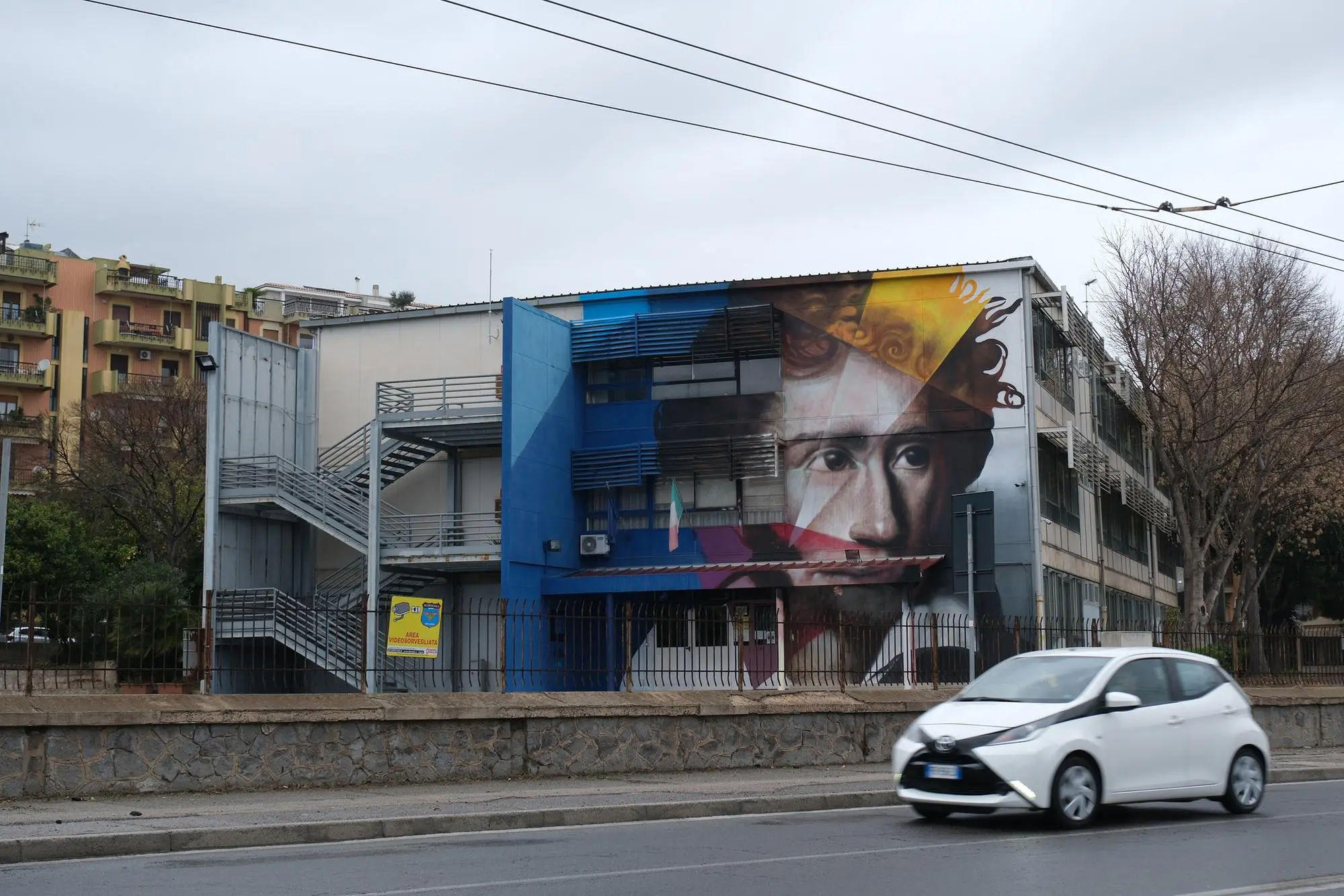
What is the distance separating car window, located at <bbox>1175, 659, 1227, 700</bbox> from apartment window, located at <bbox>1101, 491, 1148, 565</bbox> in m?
30.3

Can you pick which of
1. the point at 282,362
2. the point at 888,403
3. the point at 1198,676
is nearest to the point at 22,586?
the point at 282,362

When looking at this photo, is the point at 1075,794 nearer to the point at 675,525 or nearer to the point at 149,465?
the point at 675,525

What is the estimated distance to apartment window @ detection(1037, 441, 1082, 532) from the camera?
35812 millimetres

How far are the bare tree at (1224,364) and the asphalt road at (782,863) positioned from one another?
78.0 feet

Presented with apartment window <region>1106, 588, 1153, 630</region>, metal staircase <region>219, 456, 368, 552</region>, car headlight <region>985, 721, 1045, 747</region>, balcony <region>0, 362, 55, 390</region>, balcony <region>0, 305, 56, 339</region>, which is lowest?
car headlight <region>985, 721, 1045, 747</region>

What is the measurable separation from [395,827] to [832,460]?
82.5ft

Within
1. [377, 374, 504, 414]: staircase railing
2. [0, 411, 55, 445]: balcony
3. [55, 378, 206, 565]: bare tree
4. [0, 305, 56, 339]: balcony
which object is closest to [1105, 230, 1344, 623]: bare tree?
[377, 374, 504, 414]: staircase railing

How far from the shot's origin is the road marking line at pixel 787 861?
28.9ft

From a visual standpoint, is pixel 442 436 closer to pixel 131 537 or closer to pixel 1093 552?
pixel 1093 552

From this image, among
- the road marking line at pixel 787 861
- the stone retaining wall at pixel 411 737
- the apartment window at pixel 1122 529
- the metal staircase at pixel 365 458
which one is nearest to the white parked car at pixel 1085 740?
the road marking line at pixel 787 861

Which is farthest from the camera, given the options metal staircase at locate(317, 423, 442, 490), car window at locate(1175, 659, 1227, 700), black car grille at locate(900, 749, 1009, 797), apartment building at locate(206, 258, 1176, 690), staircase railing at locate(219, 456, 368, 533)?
metal staircase at locate(317, 423, 442, 490)

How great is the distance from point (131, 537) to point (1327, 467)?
4575cm

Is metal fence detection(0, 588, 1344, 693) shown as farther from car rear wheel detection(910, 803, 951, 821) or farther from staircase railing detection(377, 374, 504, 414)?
staircase railing detection(377, 374, 504, 414)

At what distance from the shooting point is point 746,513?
37281mm
